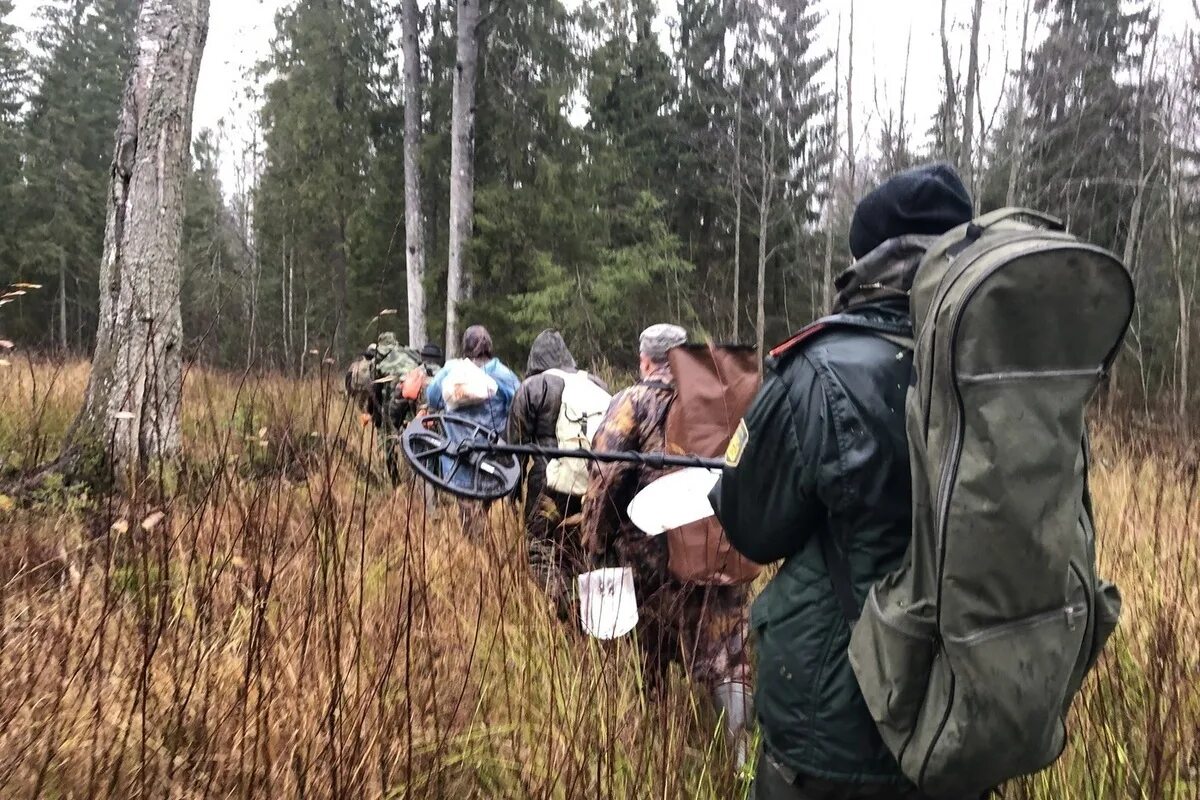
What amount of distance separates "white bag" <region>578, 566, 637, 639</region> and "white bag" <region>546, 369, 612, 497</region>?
1.48 meters

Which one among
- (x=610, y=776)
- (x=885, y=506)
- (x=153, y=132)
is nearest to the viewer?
(x=885, y=506)

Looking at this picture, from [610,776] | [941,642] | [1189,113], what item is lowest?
[610,776]

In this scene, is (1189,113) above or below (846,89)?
below

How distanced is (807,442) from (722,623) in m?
1.57

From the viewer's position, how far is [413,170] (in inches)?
440

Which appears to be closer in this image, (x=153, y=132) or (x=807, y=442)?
(x=807, y=442)

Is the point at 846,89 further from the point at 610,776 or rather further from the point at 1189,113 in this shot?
the point at 610,776

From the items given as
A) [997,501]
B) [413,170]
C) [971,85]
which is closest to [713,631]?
[997,501]

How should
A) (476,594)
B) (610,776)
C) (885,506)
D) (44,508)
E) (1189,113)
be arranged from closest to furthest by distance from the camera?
(885,506)
(610,776)
(476,594)
(44,508)
(1189,113)

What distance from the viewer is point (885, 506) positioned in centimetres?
129

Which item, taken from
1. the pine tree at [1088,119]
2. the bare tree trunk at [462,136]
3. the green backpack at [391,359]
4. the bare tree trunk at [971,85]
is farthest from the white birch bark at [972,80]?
the green backpack at [391,359]

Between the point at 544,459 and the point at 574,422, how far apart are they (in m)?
0.28

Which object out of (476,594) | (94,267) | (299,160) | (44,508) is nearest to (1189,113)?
(299,160)

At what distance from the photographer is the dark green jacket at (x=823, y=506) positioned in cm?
130
